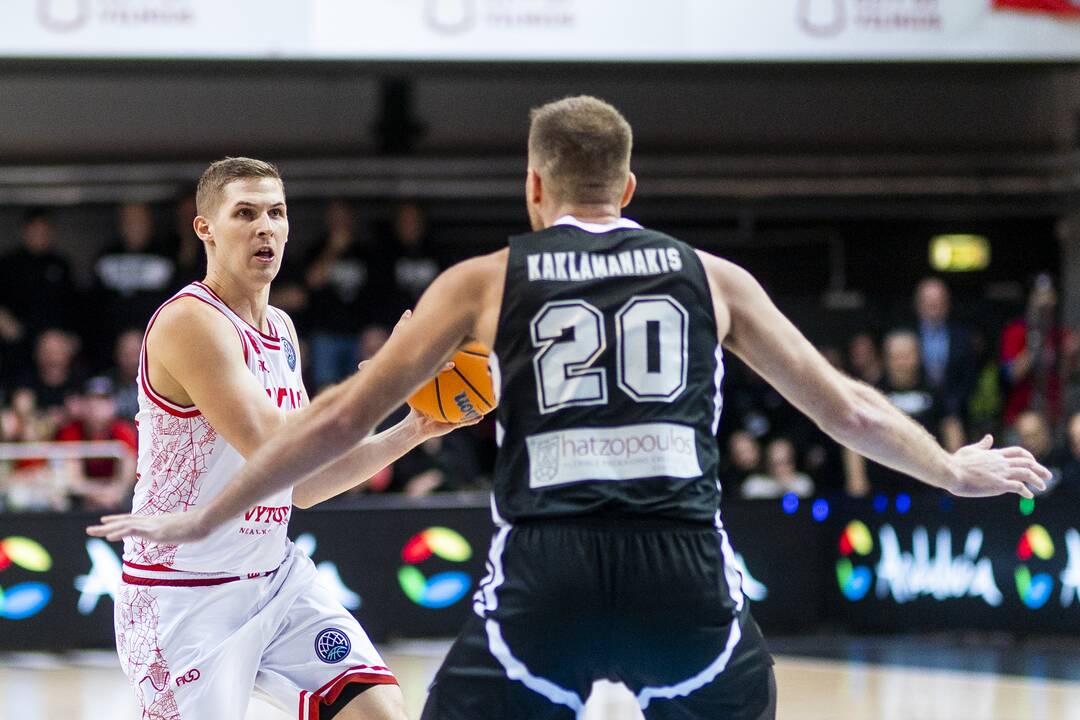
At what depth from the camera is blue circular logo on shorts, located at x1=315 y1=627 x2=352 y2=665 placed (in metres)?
3.99

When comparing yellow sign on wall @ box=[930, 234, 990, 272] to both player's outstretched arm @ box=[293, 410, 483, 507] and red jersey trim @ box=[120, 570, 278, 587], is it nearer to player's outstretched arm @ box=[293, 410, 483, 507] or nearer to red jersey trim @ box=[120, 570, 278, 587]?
player's outstretched arm @ box=[293, 410, 483, 507]

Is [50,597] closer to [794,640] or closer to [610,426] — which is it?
[794,640]

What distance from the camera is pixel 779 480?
10.6 meters

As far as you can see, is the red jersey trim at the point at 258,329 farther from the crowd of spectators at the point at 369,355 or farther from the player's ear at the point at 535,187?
the crowd of spectators at the point at 369,355

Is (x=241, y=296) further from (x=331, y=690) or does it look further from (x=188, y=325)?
(x=331, y=690)

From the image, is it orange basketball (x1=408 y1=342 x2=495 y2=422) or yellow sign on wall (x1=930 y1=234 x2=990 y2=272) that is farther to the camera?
yellow sign on wall (x1=930 y1=234 x2=990 y2=272)

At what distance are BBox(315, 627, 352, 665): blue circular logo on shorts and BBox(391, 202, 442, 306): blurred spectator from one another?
8.09 metres

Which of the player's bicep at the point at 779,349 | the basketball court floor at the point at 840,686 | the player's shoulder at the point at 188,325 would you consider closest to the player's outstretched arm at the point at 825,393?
the player's bicep at the point at 779,349

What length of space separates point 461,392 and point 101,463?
22.6 feet

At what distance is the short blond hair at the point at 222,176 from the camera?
13.8 ft

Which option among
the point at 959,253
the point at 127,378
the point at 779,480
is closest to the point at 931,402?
the point at 779,480

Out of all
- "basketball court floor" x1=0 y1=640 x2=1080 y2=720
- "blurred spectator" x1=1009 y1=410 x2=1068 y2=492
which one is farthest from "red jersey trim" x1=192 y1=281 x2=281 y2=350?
"blurred spectator" x1=1009 y1=410 x2=1068 y2=492

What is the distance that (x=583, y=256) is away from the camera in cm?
297

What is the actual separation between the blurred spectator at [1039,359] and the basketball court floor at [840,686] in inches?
102
